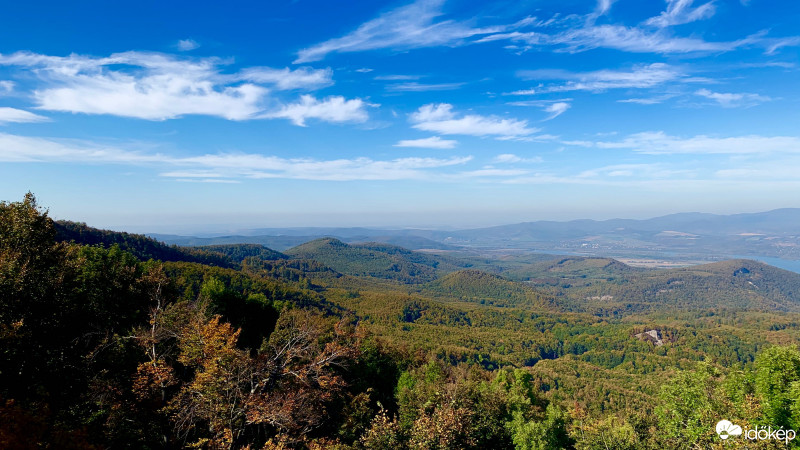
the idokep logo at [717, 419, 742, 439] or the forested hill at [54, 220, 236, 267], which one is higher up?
the forested hill at [54, 220, 236, 267]

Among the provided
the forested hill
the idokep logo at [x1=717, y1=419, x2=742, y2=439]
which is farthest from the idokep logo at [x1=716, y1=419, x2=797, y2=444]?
the forested hill

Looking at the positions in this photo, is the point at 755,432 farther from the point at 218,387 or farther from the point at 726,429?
the point at 218,387

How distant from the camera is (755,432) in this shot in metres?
18.1

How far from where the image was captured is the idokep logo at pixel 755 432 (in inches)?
690

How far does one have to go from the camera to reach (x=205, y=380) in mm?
15156

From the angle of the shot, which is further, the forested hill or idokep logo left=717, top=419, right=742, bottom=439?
the forested hill

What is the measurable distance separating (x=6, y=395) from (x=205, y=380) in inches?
337

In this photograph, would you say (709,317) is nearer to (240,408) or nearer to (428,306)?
(428,306)

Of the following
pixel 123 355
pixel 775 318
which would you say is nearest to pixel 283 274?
pixel 123 355

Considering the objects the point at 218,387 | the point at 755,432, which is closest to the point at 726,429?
the point at 755,432

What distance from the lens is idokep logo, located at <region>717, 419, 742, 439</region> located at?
17.6 m

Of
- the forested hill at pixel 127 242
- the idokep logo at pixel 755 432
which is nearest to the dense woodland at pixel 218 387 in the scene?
the idokep logo at pixel 755 432

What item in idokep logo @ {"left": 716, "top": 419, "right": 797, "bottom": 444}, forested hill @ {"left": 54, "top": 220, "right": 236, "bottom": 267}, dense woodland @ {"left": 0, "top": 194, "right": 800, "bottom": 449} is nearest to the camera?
dense woodland @ {"left": 0, "top": 194, "right": 800, "bottom": 449}

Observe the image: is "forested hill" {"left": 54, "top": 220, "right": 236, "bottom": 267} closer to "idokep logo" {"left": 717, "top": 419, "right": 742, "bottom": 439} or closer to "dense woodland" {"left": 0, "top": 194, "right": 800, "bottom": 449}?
"dense woodland" {"left": 0, "top": 194, "right": 800, "bottom": 449}
